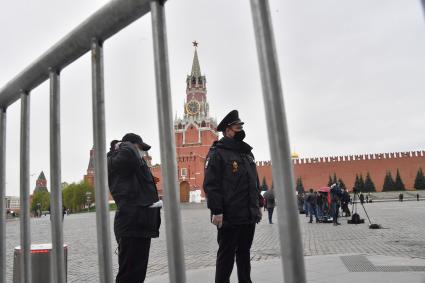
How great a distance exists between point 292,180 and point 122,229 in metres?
2.68

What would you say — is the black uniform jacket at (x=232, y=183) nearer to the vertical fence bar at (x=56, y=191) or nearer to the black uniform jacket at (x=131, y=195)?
the black uniform jacket at (x=131, y=195)

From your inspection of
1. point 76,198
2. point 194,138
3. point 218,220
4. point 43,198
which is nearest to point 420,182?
point 194,138

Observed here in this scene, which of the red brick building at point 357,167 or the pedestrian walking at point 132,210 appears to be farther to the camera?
the red brick building at point 357,167

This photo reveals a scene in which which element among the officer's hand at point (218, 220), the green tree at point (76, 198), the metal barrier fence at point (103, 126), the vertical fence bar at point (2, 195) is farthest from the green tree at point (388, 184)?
the metal barrier fence at point (103, 126)

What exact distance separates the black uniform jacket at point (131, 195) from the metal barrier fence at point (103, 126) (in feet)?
5.74

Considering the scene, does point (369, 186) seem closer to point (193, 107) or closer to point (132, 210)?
point (193, 107)

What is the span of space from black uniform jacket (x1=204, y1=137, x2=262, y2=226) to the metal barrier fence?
219 centimetres

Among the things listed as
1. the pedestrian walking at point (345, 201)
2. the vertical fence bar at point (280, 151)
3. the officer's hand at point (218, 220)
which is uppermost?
the vertical fence bar at point (280, 151)

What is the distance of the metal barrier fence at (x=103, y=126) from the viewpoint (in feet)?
1.88

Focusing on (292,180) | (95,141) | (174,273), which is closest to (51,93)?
(95,141)

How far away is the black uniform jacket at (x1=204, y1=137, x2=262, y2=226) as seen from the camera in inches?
130

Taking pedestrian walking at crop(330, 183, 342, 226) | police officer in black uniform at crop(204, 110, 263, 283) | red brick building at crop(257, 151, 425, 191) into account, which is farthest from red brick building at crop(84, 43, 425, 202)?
police officer in black uniform at crop(204, 110, 263, 283)

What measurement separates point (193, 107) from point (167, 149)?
3029 inches

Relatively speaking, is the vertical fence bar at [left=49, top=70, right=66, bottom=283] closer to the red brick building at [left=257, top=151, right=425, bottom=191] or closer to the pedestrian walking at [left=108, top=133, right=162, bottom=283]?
the pedestrian walking at [left=108, top=133, right=162, bottom=283]
